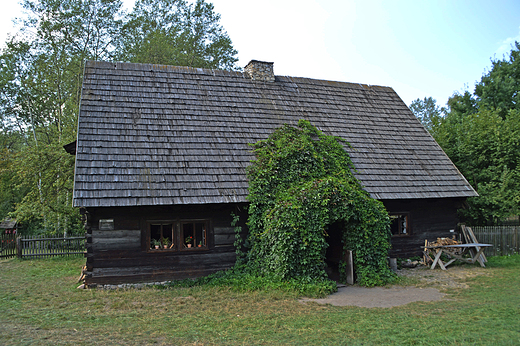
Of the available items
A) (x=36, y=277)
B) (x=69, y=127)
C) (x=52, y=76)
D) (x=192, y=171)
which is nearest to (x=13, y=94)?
(x=52, y=76)

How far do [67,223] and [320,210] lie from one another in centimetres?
1567

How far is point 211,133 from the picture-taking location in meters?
12.5

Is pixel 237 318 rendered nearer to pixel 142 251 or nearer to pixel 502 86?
pixel 142 251

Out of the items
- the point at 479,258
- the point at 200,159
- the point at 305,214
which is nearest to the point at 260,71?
the point at 200,159

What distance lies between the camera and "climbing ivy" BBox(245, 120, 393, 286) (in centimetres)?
988

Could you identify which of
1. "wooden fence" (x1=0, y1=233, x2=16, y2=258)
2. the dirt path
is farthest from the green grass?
"wooden fence" (x1=0, y1=233, x2=16, y2=258)

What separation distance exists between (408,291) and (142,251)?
689cm

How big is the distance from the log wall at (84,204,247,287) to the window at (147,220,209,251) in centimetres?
11

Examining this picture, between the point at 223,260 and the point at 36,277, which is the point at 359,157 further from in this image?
the point at 36,277

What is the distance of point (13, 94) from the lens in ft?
89.5

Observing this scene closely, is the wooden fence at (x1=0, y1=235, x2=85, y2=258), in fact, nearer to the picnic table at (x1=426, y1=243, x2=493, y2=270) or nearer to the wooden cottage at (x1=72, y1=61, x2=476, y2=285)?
the wooden cottage at (x1=72, y1=61, x2=476, y2=285)

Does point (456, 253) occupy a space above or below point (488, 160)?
below

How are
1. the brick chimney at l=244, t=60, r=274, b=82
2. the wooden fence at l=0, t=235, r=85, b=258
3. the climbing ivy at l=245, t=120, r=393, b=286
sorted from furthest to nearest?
the wooden fence at l=0, t=235, r=85, b=258
the brick chimney at l=244, t=60, r=274, b=82
the climbing ivy at l=245, t=120, r=393, b=286

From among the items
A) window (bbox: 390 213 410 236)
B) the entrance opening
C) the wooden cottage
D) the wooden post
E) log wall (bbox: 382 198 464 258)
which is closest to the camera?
the wooden cottage
